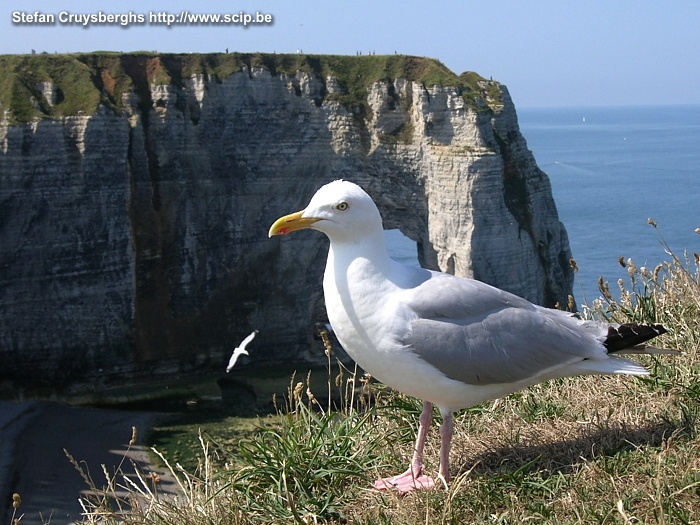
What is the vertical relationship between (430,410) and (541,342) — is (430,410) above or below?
below

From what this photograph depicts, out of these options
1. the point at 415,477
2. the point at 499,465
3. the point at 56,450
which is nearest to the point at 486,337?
the point at 499,465

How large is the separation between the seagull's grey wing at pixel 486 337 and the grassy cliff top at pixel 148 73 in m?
31.4

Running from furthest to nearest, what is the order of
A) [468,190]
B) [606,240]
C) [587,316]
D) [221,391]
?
[606,240] < [468,190] < [221,391] < [587,316]

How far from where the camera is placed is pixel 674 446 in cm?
498

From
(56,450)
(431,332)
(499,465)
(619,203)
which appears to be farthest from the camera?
(619,203)

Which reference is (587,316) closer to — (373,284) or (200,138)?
(373,284)

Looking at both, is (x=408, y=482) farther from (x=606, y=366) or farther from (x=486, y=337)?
(x=606, y=366)

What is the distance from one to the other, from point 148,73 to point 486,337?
34113mm

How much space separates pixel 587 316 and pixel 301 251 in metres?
30.3

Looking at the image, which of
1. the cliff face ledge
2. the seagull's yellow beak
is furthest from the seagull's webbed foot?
the cliff face ledge

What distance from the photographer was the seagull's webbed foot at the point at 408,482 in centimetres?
505

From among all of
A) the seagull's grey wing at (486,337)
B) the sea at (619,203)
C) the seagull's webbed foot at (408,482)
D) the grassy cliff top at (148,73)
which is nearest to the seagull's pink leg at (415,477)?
the seagull's webbed foot at (408,482)

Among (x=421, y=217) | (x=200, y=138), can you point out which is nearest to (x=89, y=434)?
(x=200, y=138)

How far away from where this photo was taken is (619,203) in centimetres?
6888
